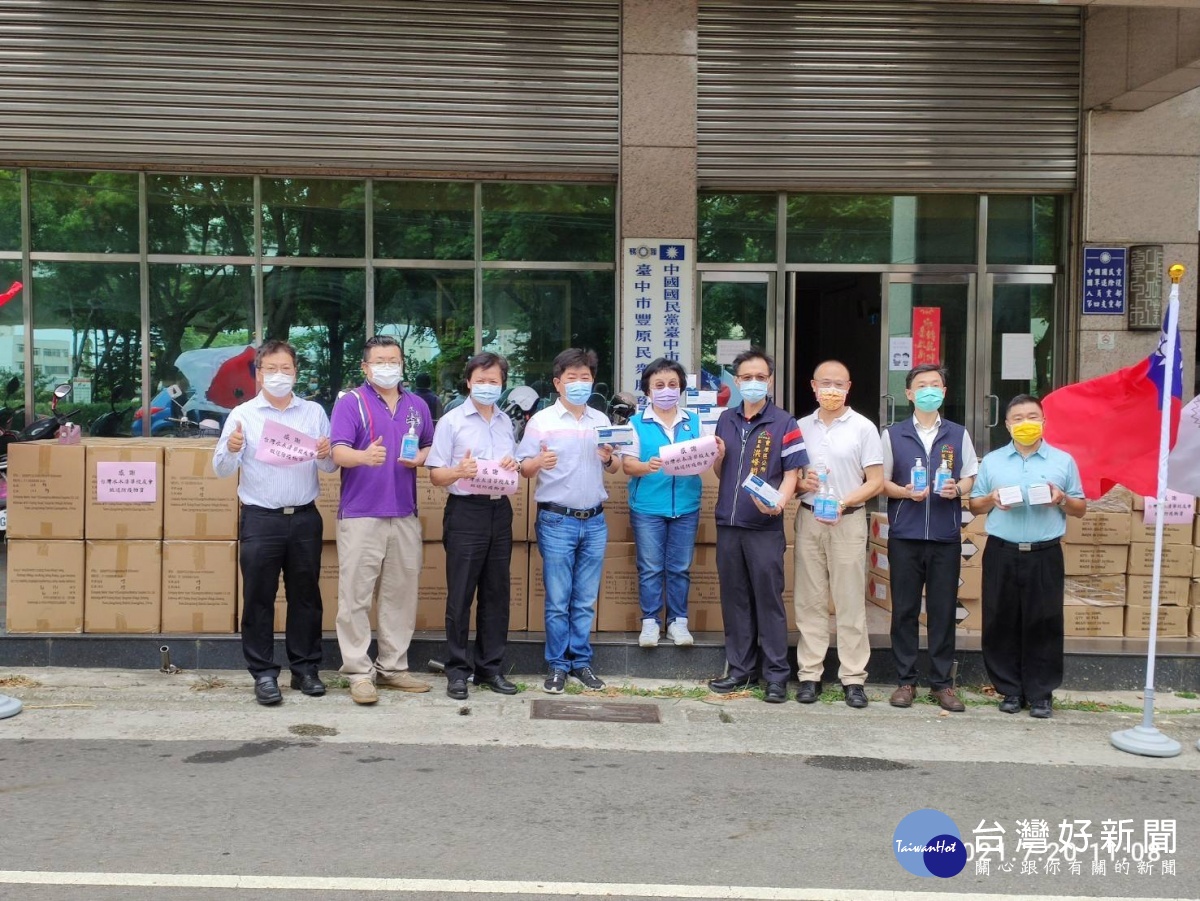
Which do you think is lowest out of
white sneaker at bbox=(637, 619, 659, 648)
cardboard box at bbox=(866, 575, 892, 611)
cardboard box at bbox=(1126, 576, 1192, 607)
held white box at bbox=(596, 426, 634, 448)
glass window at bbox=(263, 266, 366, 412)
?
white sneaker at bbox=(637, 619, 659, 648)

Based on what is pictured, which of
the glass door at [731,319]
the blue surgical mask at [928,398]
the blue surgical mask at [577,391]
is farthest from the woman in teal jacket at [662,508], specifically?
the glass door at [731,319]

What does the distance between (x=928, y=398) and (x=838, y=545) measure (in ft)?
3.30

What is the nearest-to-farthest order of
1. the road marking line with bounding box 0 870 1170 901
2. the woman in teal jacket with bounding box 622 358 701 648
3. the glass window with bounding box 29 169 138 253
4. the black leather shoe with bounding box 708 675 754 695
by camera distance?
the road marking line with bounding box 0 870 1170 901
the black leather shoe with bounding box 708 675 754 695
the woman in teal jacket with bounding box 622 358 701 648
the glass window with bounding box 29 169 138 253

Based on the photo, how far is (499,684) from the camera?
7008 mm

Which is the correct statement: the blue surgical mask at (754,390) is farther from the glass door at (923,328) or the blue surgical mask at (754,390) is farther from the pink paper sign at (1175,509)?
the glass door at (923,328)

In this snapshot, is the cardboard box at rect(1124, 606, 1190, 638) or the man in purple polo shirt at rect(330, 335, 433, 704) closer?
the man in purple polo shirt at rect(330, 335, 433, 704)

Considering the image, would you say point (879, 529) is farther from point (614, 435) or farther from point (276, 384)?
point (276, 384)

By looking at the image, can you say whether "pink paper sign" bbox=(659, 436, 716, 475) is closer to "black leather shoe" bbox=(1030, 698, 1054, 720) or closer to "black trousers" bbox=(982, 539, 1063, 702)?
"black trousers" bbox=(982, 539, 1063, 702)

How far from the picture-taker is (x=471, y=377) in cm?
695

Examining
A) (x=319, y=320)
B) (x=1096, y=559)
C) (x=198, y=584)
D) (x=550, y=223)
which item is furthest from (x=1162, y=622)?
(x=319, y=320)

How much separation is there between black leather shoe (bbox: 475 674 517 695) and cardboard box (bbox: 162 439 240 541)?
6.27 ft

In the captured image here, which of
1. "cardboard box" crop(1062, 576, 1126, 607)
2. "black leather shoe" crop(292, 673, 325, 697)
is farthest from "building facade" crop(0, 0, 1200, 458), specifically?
"black leather shoe" crop(292, 673, 325, 697)

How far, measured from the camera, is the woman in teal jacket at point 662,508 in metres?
7.30

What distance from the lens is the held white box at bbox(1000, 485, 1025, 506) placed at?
6.69 m
